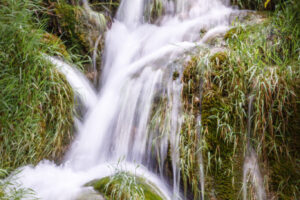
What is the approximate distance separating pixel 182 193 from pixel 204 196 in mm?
209

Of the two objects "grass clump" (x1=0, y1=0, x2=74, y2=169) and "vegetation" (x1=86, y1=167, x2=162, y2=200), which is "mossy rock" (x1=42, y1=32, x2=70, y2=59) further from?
"vegetation" (x1=86, y1=167, x2=162, y2=200)

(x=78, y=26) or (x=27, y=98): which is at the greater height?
(x=78, y=26)

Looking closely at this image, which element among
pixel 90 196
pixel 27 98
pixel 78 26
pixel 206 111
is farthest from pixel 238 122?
pixel 78 26

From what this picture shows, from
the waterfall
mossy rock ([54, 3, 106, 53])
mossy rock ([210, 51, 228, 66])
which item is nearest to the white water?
mossy rock ([54, 3, 106, 53])

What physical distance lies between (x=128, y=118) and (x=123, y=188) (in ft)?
3.33

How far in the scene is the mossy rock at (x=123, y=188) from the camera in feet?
6.84

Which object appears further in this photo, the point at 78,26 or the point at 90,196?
the point at 78,26

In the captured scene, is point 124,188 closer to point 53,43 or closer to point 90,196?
point 90,196

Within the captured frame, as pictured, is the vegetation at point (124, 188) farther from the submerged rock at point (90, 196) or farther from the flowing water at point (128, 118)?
the flowing water at point (128, 118)

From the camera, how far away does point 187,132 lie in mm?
2543

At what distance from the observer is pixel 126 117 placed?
3020 millimetres

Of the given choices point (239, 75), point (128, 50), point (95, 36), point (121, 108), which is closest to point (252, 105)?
point (239, 75)

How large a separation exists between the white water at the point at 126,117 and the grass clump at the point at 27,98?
6.3 inches

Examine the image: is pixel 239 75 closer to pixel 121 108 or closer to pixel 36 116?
pixel 121 108
